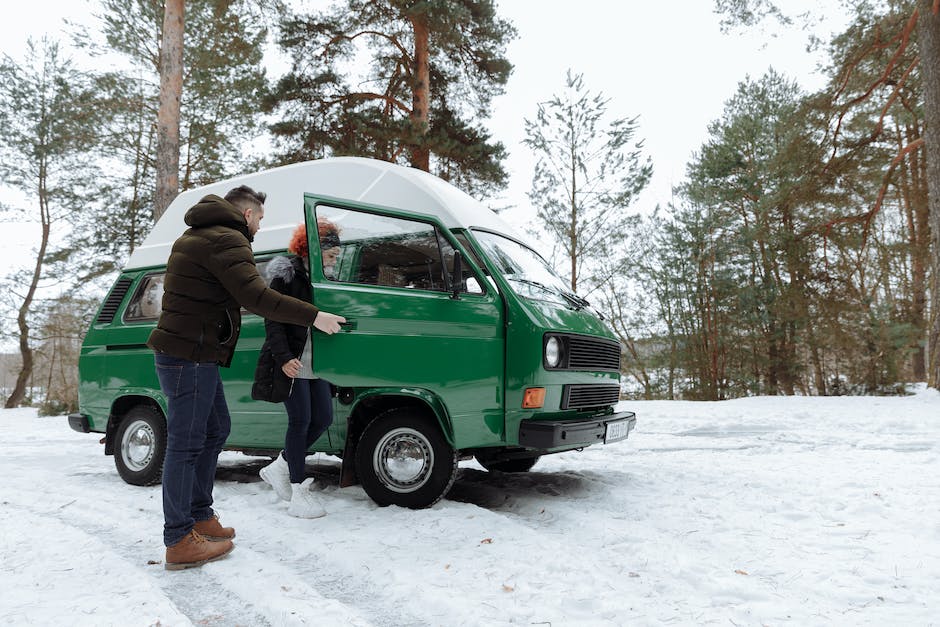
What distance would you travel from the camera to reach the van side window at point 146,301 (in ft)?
18.2

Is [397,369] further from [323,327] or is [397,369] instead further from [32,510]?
[32,510]

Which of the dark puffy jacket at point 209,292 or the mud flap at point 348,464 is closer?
the dark puffy jacket at point 209,292

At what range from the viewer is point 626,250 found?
18156 millimetres

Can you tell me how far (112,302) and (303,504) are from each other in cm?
321

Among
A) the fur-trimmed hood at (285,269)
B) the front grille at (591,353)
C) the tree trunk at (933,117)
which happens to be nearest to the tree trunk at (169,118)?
the fur-trimmed hood at (285,269)

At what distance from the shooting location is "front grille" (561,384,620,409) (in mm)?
4195

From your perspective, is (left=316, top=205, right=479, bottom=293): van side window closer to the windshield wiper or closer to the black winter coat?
the black winter coat

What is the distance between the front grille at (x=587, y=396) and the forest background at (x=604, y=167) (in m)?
6.66

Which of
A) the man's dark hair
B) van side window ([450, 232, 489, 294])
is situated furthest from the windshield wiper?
the man's dark hair

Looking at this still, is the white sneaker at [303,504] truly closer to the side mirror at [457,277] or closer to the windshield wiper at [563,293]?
A: the side mirror at [457,277]

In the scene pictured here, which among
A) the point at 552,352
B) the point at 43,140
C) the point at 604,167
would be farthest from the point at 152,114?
the point at 552,352

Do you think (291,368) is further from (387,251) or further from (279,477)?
(387,251)

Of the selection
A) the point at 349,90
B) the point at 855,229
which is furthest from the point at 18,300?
the point at 855,229

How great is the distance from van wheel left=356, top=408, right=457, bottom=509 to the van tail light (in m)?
0.60
